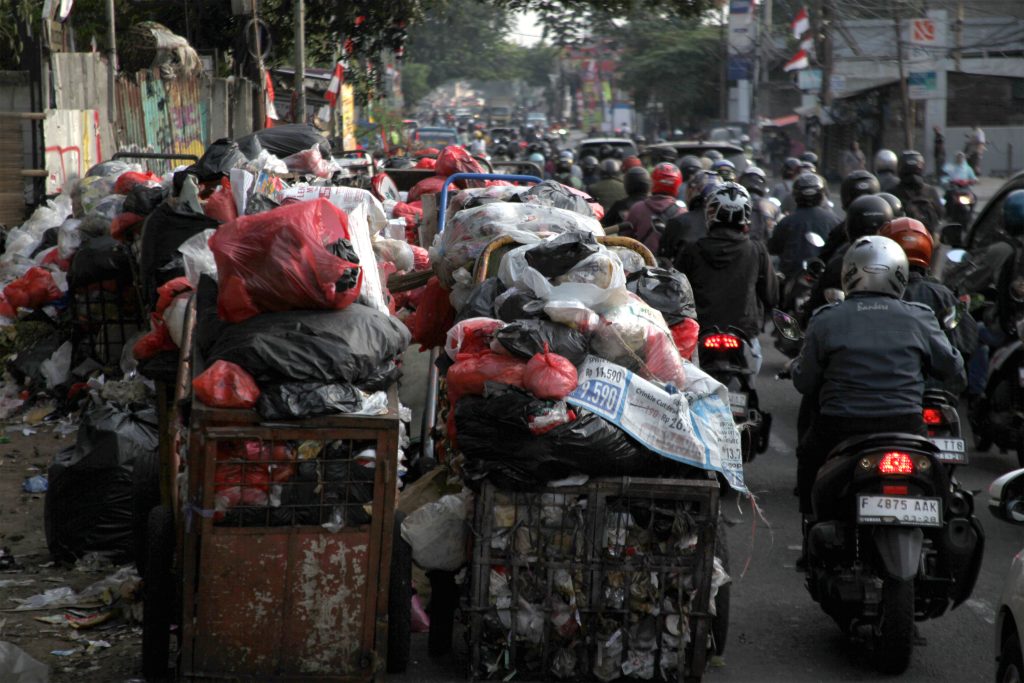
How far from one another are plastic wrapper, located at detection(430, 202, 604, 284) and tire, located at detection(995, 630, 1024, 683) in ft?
8.82

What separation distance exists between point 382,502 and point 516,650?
2.34 ft

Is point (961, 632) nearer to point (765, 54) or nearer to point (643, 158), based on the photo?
point (643, 158)

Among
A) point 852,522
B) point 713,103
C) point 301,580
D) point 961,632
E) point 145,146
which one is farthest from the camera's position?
point 713,103

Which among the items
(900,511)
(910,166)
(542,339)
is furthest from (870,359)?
(910,166)

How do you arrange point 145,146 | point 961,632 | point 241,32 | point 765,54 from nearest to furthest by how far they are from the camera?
point 961,632 < point 145,146 < point 241,32 < point 765,54

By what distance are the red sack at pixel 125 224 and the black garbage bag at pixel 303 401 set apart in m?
4.27

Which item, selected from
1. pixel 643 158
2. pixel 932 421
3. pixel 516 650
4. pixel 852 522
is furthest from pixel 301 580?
pixel 643 158

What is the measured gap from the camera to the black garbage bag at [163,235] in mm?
7133

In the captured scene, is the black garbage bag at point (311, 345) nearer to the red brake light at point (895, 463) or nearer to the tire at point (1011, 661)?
the red brake light at point (895, 463)

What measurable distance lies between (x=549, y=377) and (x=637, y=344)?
49cm

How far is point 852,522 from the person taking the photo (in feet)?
16.1

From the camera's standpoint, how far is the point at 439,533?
15.2 ft

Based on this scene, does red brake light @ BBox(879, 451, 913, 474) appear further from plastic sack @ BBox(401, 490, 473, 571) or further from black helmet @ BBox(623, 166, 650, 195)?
black helmet @ BBox(623, 166, 650, 195)

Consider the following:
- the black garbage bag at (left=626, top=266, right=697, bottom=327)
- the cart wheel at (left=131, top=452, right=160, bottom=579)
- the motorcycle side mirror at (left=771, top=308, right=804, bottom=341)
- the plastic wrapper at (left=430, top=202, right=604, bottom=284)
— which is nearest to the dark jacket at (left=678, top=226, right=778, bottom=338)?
the motorcycle side mirror at (left=771, top=308, right=804, bottom=341)
